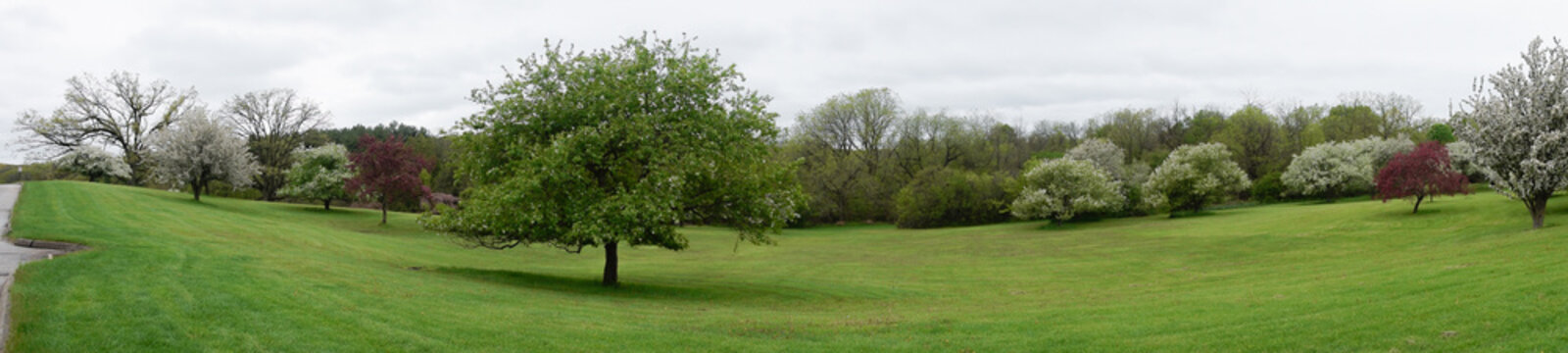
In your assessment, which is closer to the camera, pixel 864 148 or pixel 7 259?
pixel 7 259

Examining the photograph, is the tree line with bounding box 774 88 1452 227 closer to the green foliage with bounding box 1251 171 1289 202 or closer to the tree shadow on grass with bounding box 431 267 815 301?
the green foliage with bounding box 1251 171 1289 202

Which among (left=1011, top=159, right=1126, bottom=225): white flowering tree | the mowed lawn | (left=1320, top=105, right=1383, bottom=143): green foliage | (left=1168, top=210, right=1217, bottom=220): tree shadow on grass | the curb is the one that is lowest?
the mowed lawn

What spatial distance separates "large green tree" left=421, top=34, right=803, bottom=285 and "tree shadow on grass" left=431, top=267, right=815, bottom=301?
117 cm

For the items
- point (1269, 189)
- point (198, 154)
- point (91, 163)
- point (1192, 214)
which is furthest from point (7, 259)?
point (1269, 189)

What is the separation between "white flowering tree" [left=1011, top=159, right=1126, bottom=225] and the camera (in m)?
60.2

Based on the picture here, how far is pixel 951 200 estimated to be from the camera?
73.4 m

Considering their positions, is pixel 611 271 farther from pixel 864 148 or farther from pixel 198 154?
pixel 864 148

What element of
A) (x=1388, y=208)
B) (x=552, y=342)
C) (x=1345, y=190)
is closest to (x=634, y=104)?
(x=552, y=342)

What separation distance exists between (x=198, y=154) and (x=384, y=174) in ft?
36.5

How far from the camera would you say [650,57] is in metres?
21.6

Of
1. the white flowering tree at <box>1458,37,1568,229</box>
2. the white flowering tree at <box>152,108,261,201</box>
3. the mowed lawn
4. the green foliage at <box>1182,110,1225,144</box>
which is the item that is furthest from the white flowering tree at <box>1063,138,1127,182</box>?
the white flowering tree at <box>152,108,261,201</box>

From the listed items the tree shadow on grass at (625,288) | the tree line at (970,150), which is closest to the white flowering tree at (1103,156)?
the tree line at (970,150)

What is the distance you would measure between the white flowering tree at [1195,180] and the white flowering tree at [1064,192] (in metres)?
3.23

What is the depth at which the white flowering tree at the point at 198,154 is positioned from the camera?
4656cm
